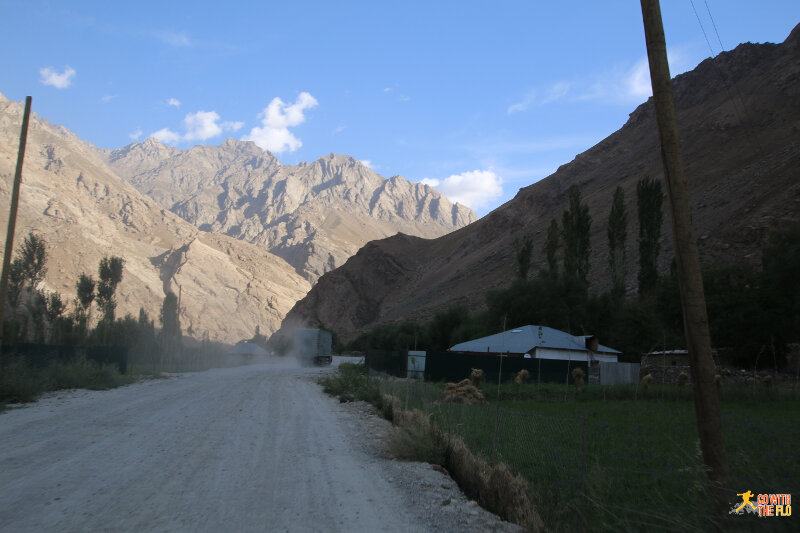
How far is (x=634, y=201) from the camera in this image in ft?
270

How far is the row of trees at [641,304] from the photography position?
36.6m

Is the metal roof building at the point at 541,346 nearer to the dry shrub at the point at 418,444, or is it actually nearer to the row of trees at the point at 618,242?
the row of trees at the point at 618,242

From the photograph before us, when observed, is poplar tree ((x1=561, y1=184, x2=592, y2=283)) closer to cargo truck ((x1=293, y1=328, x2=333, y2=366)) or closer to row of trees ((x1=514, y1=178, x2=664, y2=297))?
row of trees ((x1=514, y1=178, x2=664, y2=297))

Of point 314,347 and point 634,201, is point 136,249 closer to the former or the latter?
point 314,347

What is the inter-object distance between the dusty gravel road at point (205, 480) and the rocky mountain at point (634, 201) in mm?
51396

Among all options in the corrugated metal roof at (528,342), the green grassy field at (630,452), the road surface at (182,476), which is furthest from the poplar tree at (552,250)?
the road surface at (182,476)

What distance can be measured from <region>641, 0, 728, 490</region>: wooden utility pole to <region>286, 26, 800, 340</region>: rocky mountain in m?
50.7

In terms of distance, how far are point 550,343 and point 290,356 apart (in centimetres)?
5775

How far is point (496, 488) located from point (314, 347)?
5904cm

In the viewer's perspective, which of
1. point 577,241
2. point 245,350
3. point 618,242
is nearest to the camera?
point 577,241

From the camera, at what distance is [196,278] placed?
409 feet

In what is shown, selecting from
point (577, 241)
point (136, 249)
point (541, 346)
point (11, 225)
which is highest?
point (136, 249)

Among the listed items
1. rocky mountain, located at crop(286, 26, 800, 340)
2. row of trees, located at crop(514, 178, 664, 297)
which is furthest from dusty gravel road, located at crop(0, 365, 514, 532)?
rocky mountain, located at crop(286, 26, 800, 340)

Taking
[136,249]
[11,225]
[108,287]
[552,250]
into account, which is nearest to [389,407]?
[11,225]
